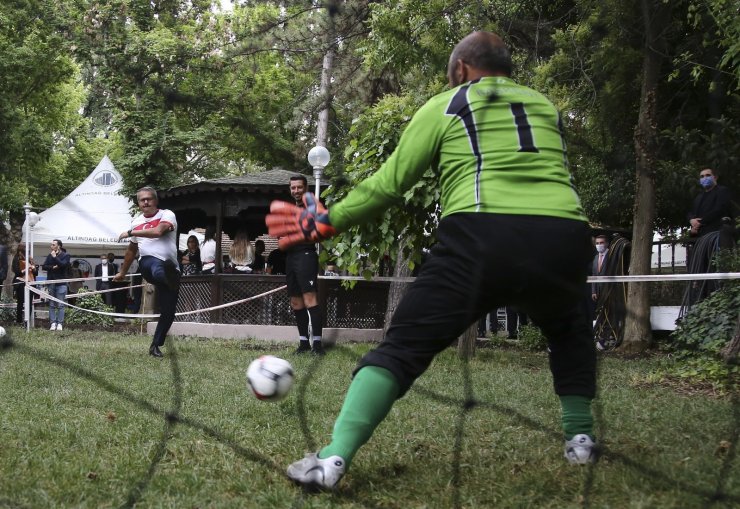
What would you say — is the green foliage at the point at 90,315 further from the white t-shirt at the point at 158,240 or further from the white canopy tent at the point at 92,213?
the white t-shirt at the point at 158,240

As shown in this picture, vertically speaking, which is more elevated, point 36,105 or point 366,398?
point 36,105

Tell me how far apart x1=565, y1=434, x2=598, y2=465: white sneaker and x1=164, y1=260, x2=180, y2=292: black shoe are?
4679 mm

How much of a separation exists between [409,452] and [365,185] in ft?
3.55

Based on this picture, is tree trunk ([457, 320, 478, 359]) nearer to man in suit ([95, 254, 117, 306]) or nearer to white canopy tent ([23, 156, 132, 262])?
white canopy tent ([23, 156, 132, 262])

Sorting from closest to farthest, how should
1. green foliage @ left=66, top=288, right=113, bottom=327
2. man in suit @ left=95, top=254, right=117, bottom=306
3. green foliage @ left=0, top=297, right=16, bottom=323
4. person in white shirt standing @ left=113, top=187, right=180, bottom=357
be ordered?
1. person in white shirt standing @ left=113, top=187, right=180, bottom=357
2. green foliage @ left=66, top=288, right=113, bottom=327
3. green foliage @ left=0, top=297, right=16, bottom=323
4. man in suit @ left=95, top=254, right=117, bottom=306

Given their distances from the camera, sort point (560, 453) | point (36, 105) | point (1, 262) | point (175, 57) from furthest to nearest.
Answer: point (36, 105) → point (1, 262) → point (175, 57) → point (560, 453)

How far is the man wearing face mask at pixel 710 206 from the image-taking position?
6816 mm

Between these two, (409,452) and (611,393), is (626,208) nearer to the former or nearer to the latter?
(611,393)

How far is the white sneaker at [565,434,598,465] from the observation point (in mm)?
2766

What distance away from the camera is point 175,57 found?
5.25m

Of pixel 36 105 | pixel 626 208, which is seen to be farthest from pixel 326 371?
pixel 36 105

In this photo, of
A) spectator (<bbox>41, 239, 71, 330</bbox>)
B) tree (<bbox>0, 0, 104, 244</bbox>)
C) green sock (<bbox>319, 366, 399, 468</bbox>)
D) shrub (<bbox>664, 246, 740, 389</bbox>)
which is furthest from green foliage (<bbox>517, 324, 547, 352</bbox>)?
spectator (<bbox>41, 239, 71, 330</bbox>)

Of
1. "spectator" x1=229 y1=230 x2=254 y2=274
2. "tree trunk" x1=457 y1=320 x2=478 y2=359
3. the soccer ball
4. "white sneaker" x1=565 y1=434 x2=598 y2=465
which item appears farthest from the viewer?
"spectator" x1=229 y1=230 x2=254 y2=274

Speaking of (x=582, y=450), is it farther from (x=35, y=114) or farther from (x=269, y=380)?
(x=35, y=114)
